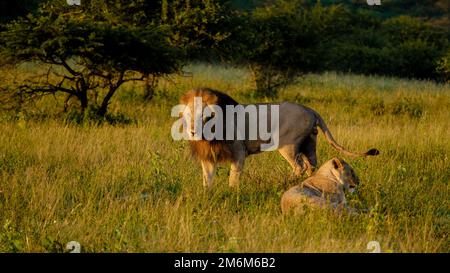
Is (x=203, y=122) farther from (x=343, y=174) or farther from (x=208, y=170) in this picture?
(x=343, y=174)

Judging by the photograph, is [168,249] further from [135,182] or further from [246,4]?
[246,4]

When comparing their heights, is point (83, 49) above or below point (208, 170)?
above

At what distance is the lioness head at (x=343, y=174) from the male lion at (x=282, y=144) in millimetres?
863

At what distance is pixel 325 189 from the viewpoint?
6.10 m

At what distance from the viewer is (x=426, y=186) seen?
730cm

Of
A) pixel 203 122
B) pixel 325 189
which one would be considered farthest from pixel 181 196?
pixel 325 189

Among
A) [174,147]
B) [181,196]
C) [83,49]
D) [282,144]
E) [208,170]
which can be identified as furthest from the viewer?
[83,49]

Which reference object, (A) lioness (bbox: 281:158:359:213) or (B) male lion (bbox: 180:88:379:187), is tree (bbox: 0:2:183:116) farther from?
(A) lioness (bbox: 281:158:359:213)

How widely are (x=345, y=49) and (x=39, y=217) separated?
3270 centimetres

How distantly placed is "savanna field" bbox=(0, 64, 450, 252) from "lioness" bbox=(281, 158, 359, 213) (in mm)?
139

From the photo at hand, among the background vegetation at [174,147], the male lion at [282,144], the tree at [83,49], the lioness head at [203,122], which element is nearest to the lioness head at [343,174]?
the background vegetation at [174,147]

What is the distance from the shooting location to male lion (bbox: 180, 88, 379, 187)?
720 centimetres

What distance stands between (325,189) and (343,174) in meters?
0.26

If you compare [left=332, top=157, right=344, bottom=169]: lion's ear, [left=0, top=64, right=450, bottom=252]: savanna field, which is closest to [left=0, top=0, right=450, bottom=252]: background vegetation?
[left=0, top=64, right=450, bottom=252]: savanna field
